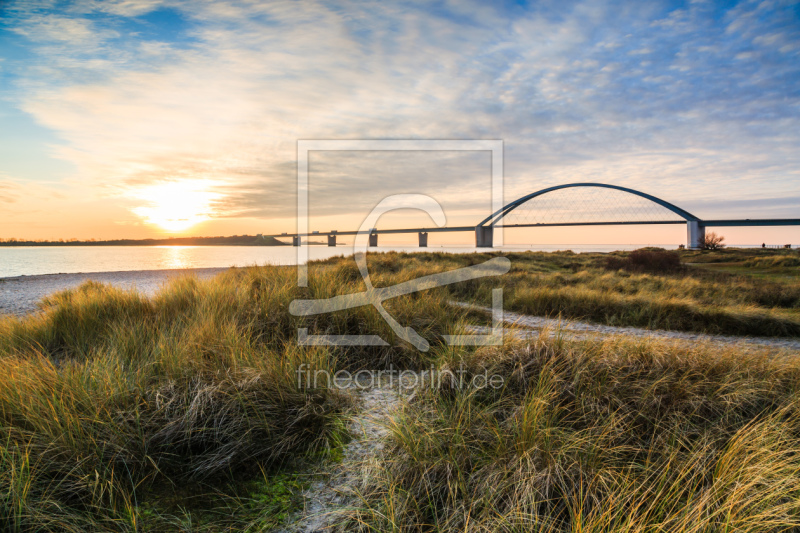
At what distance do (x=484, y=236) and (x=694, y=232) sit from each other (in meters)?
25.9

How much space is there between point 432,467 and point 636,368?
2.78 m

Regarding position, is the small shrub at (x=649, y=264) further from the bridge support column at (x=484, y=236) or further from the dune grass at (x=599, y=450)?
the bridge support column at (x=484, y=236)

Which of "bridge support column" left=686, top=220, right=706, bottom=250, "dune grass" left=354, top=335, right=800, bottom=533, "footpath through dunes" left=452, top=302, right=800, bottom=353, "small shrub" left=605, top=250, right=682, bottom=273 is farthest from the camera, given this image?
"bridge support column" left=686, top=220, right=706, bottom=250

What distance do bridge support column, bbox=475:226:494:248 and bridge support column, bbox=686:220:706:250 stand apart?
2374 cm

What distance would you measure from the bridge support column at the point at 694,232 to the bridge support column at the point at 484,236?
23.7 metres

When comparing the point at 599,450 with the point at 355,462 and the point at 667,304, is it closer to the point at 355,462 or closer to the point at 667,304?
the point at 355,462

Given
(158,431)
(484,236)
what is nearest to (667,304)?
(158,431)

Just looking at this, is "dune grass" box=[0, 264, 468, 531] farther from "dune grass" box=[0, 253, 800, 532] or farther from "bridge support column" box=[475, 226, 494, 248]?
"bridge support column" box=[475, 226, 494, 248]

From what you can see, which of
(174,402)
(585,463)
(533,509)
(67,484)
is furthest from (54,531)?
(585,463)

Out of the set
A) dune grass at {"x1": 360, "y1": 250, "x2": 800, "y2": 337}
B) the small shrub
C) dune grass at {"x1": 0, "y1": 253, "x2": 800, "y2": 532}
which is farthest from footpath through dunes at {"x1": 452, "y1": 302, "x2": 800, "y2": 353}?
the small shrub

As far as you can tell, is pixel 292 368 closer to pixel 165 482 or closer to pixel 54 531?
pixel 165 482

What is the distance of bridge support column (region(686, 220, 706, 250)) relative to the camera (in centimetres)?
4519

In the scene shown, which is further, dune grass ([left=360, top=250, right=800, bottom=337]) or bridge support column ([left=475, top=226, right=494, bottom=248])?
bridge support column ([left=475, top=226, right=494, bottom=248])

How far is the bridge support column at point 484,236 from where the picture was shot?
5184cm
